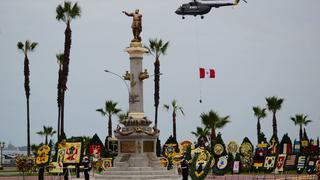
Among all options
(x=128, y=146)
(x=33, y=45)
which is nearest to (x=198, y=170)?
(x=128, y=146)

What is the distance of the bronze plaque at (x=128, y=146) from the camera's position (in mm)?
45844

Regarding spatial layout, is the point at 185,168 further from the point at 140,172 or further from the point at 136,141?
the point at 136,141

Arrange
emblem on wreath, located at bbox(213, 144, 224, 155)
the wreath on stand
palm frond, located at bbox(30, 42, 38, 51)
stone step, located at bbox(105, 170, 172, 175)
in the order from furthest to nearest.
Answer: palm frond, located at bbox(30, 42, 38, 51), emblem on wreath, located at bbox(213, 144, 224, 155), stone step, located at bbox(105, 170, 172, 175), the wreath on stand

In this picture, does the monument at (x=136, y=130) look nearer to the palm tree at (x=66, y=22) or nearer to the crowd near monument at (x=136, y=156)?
the crowd near monument at (x=136, y=156)

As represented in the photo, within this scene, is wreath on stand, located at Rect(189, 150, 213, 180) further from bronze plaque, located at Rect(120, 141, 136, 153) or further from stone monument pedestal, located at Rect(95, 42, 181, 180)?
bronze plaque, located at Rect(120, 141, 136, 153)

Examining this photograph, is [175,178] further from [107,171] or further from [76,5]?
[76,5]

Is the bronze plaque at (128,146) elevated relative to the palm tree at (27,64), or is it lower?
lower

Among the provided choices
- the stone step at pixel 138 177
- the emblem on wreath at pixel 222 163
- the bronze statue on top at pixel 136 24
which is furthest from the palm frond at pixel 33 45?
the emblem on wreath at pixel 222 163

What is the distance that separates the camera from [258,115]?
102312 millimetres

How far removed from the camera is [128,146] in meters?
45.9

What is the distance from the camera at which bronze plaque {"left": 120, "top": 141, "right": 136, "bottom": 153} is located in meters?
45.8

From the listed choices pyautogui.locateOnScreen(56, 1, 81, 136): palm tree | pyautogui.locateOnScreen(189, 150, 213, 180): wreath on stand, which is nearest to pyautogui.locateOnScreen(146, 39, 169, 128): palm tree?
pyautogui.locateOnScreen(56, 1, 81, 136): palm tree

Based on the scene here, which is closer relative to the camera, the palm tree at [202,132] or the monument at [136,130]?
the monument at [136,130]

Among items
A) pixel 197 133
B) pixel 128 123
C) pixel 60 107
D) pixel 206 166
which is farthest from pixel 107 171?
pixel 197 133
